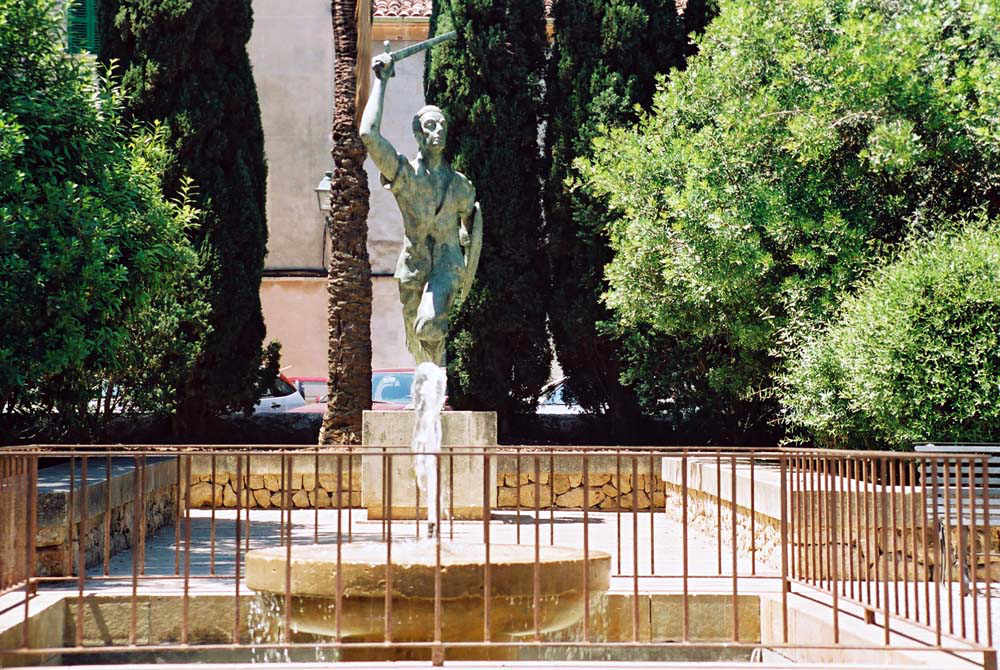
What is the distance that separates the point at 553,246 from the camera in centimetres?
1689

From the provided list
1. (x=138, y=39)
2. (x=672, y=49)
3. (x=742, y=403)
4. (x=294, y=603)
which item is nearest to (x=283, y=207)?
(x=138, y=39)

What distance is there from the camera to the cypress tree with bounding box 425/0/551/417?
1680 cm

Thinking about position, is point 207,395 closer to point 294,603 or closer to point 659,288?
point 659,288

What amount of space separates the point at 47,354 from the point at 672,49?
33.0ft

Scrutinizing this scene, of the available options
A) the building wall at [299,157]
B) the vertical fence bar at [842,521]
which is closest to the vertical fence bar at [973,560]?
the vertical fence bar at [842,521]

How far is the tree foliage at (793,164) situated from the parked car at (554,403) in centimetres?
318

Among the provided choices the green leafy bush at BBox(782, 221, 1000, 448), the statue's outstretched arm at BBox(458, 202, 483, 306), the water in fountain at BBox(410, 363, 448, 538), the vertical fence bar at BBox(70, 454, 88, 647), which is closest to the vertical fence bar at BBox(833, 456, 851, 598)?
the green leafy bush at BBox(782, 221, 1000, 448)

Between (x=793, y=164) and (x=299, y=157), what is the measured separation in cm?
1633

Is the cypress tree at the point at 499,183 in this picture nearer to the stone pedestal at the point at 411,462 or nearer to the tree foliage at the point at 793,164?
the tree foliage at the point at 793,164

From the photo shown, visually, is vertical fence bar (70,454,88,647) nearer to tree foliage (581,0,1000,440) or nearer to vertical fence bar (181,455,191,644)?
vertical fence bar (181,455,191,644)

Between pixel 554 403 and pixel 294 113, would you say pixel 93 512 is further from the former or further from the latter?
pixel 294 113

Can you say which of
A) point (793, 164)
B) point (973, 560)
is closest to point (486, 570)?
point (973, 560)

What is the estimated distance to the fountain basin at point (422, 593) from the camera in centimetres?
624

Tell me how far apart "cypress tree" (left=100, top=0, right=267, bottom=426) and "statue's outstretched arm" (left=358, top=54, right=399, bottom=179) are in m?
7.17
